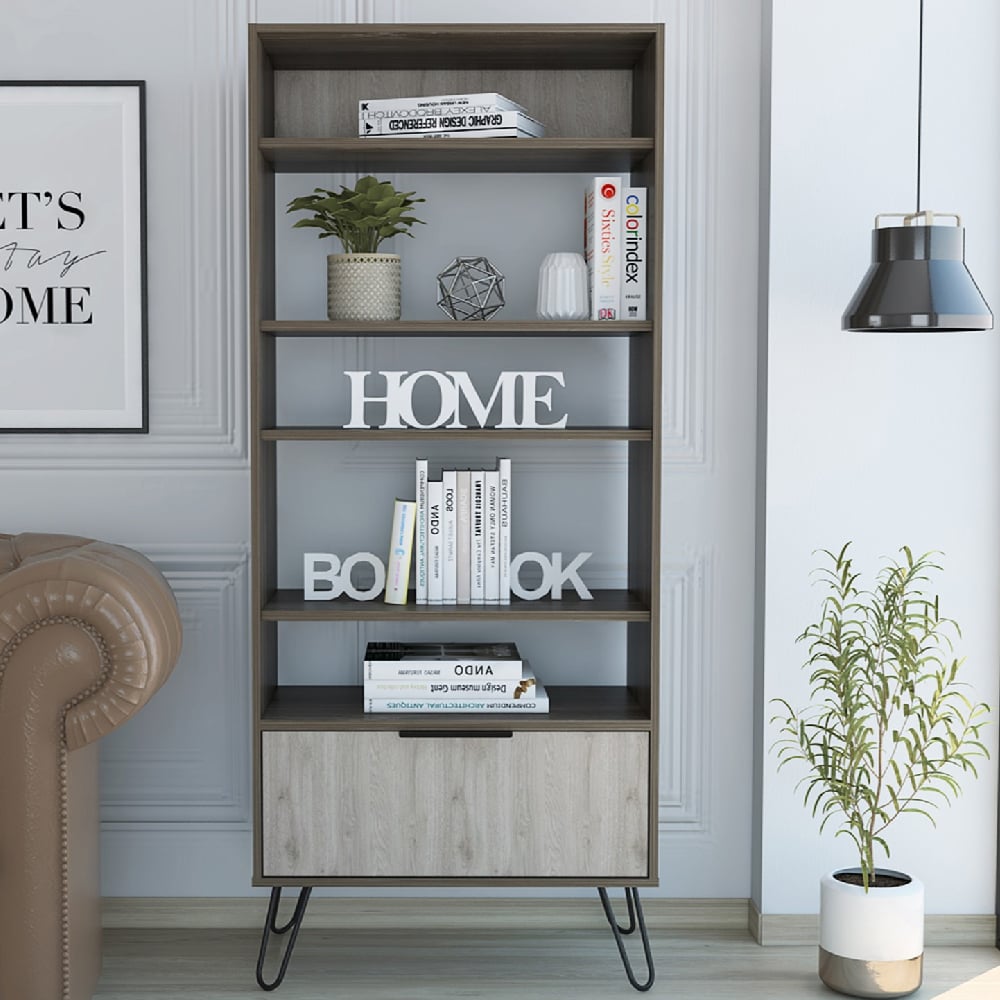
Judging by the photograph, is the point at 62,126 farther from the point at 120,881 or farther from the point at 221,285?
the point at 120,881

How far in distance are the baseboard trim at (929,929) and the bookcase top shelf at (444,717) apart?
2.05ft

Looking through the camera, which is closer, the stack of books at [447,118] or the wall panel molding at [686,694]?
the stack of books at [447,118]

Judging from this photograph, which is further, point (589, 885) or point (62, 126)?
point (62, 126)

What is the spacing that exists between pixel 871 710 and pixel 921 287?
1003mm

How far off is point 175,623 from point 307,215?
100cm

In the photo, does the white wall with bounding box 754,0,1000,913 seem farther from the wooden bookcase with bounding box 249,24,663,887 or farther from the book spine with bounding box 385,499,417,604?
the book spine with bounding box 385,499,417,604

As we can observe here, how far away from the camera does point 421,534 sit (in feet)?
8.35

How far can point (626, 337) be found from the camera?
2.80 meters

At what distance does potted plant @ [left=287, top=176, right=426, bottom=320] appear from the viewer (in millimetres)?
2490

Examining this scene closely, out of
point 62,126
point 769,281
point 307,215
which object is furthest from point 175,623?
point 769,281

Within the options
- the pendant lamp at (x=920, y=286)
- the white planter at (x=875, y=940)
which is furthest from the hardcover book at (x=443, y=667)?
the pendant lamp at (x=920, y=286)

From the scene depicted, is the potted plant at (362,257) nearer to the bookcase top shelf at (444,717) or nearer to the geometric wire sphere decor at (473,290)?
the geometric wire sphere decor at (473,290)

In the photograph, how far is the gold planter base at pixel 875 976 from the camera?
2475 millimetres

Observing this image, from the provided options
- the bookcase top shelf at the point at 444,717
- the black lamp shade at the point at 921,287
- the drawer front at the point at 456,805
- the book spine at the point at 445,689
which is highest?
the black lamp shade at the point at 921,287
